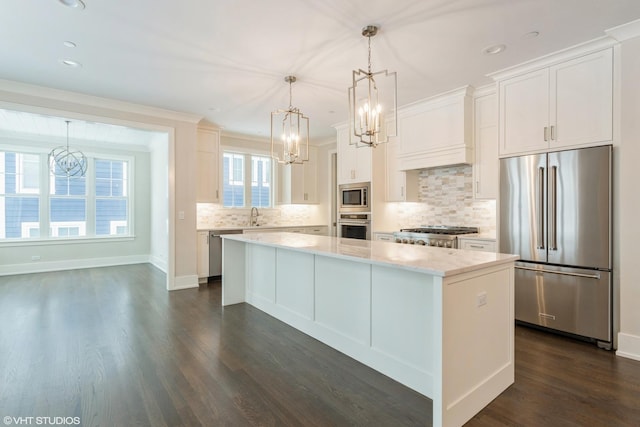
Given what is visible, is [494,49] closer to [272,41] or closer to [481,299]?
[272,41]

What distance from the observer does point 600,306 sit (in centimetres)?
284

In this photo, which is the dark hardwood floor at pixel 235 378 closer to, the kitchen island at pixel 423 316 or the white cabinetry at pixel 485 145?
the kitchen island at pixel 423 316

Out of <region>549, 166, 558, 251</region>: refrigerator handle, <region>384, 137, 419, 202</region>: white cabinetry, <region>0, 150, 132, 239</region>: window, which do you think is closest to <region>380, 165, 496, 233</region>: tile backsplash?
<region>384, 137, 419, 202</region>: white cabinetry

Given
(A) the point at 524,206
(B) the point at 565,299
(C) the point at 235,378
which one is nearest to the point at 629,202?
(A) the point at 524,206

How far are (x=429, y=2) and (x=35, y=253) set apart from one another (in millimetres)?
7867

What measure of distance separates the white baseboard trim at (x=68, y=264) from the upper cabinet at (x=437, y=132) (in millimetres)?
6384

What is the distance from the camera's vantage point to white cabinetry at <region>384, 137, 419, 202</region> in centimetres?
500

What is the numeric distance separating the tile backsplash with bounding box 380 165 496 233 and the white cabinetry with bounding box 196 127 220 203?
3.18m

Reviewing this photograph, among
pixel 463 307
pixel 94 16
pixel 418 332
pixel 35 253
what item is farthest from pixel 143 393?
pixel 35 253

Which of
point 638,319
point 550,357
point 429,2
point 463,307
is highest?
point 429,2

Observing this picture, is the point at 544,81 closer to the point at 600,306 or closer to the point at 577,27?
the point at 577,27

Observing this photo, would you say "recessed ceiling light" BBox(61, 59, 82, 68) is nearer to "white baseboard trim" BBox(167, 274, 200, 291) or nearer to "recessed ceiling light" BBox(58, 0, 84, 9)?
"recessed ceiling light" BBox(58, 0, 84, 9)

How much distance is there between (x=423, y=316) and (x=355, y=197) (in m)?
3.48

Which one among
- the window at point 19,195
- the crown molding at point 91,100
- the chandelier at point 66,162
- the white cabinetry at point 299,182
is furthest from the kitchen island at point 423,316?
the window at point 19,195
